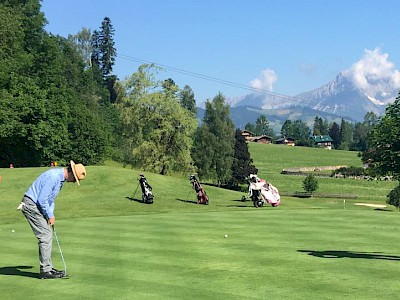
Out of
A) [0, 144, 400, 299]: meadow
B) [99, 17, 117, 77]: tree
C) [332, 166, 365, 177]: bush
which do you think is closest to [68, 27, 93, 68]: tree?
[99, 17, 117, 77]: tree

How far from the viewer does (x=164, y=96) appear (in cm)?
5934

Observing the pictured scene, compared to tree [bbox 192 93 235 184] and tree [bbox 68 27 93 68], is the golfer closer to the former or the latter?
tree [bbox 192 93 235 184]

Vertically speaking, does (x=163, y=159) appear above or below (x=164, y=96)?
below

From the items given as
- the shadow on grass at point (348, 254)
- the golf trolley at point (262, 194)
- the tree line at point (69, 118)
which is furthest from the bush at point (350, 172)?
the shadow on grass at point (348, 254)

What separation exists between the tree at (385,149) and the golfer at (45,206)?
178 ft

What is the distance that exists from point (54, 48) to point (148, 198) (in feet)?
130

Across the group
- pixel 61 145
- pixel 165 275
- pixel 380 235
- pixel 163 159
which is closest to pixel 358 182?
pixel 163 159

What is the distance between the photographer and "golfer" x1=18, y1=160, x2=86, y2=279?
34.0 ft

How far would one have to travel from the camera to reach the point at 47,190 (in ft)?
34.0

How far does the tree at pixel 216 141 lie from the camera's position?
8125 cm

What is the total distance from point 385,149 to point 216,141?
29.3 metres

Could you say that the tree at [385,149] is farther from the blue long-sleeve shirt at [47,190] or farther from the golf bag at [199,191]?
the blue long-sleeve shirt at [47,190]

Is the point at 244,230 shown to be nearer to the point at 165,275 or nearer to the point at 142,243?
the point at 142,243

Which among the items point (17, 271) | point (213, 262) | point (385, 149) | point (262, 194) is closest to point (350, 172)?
point (385, 149)
